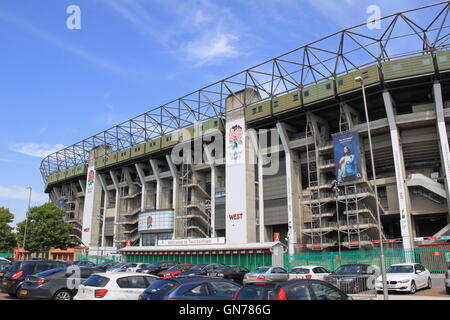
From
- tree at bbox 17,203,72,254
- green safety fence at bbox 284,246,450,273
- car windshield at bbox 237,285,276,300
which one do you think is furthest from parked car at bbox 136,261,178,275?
tree at bbox 17,203,72,254

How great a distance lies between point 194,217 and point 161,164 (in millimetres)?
15506

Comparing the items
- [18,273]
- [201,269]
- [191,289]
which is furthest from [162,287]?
[201,269]

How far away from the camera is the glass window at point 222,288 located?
1081 centimetres

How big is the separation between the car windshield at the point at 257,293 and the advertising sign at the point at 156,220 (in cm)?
5718

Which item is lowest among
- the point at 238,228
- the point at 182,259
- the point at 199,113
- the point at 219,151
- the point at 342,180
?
the point at 182,259

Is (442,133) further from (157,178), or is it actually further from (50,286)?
(157,178)

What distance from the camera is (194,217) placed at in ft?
209

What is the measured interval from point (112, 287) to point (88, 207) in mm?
76441

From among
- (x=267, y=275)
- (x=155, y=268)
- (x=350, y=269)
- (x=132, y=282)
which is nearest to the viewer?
(x=132, y=282)

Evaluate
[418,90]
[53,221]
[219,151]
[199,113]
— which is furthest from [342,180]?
[53,221]

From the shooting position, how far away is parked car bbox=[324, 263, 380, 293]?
Answer: 18203 millimetres

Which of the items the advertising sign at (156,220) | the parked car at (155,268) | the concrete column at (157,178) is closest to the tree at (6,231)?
the advertising sign at (156,220)

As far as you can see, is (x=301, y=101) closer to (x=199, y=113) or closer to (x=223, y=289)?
(x=199, y=113)

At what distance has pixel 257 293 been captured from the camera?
8.66 metres
